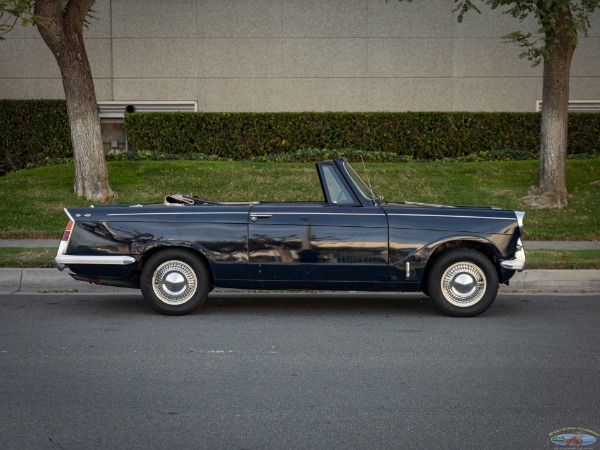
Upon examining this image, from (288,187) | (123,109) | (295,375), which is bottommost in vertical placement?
(295,375)

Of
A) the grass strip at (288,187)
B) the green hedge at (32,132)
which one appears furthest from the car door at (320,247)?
the green hedge at (32,132)

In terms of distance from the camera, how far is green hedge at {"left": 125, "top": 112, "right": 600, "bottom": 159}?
65.1ft

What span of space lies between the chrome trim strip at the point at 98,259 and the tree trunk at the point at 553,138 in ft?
29.4

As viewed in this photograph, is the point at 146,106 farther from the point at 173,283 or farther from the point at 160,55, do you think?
the point at 173,283

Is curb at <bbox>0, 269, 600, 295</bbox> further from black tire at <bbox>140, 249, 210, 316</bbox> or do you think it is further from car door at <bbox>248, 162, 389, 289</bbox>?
car door at <bbox>248, 162, 389, 289</bbox>

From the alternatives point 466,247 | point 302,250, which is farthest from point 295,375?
point 466,247

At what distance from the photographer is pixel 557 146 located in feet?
50.6

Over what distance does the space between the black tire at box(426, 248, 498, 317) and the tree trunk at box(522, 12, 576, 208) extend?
7179mm

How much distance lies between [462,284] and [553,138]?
7.65m

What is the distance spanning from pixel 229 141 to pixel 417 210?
11.7m

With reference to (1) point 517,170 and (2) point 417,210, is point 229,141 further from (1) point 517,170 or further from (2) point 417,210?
(2) point 417,210

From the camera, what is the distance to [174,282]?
8688 millimetres

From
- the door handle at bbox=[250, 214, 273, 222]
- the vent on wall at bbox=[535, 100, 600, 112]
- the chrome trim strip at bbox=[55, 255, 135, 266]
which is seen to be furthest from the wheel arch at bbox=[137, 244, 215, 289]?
the vent on wall at bbox=[535, 100, 600, 112]

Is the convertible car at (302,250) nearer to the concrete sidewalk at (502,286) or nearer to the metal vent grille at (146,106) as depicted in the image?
the concrete sidewalk at (502,286)
